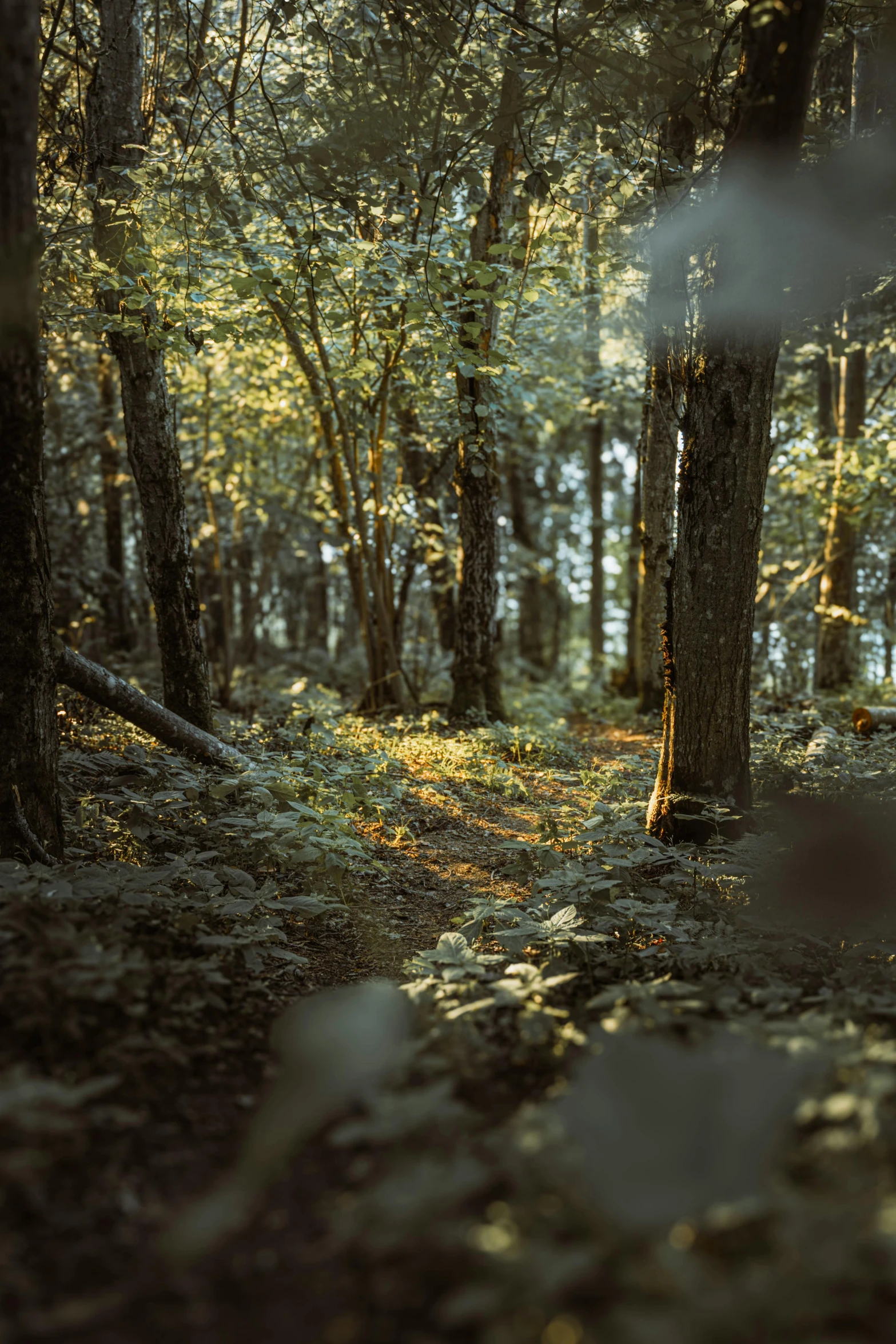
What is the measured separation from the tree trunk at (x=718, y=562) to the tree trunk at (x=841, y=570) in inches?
292

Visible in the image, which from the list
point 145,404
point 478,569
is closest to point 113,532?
point 478,569

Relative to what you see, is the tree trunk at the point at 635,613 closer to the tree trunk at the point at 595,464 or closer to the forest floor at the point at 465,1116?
the tree trunk at the point at 595,464

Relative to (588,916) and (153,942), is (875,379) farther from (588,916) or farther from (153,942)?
(153,942)

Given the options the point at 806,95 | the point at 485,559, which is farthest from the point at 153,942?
the point at 485,559

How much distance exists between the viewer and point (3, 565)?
3631 mm

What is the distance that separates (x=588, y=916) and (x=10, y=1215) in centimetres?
274

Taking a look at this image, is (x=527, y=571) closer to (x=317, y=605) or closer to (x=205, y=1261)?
(x=317, y=605)

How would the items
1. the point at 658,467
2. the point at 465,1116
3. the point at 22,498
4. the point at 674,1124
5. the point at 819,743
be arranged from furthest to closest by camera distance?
the point at 658,467 → the point at 819,743 → the point at 22,498 → the point at 465,1116 → the point at 674,1124

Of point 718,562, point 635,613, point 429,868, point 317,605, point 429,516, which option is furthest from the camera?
point 317,605

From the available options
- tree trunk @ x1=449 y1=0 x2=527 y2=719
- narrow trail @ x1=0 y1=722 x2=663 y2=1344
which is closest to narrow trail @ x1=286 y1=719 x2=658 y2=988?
narrow trail @ x1=0 y1=722 x2=663 y2=1344

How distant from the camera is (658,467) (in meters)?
9.66

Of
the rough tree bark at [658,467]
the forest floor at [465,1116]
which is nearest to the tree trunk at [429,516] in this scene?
the rough tree bark at [658,467]

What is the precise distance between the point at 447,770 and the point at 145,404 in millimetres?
4072

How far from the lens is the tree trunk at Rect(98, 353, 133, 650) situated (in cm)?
1362
